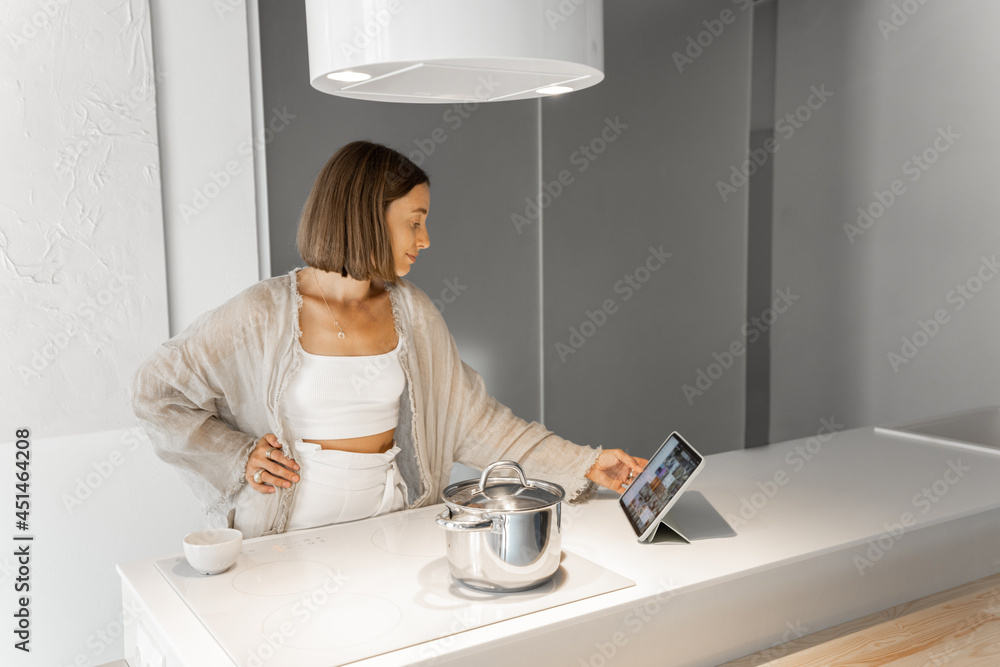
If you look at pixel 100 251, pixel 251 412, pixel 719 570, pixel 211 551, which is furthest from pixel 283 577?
pixel 100 251

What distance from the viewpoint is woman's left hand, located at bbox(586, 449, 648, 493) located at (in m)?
1.59

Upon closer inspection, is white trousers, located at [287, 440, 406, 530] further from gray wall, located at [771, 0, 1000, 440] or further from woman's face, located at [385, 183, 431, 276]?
gray wall, located at [771, 0, 1000, 440]

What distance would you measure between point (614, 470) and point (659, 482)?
0.76 feet

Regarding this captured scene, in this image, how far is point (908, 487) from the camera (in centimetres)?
162

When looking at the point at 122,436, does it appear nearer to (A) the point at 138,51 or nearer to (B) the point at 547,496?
(A) the point at 138,51

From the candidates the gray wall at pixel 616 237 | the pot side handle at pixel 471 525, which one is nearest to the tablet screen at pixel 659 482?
the pot side handle at pixel 471 525

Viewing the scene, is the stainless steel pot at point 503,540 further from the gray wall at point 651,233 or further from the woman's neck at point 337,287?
the gray wall at point 651,233

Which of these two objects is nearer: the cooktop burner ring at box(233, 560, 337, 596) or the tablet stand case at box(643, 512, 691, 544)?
the cooktop burner ring at box(233, 560, 337, 596)

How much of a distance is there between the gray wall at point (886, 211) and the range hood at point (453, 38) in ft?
6.44

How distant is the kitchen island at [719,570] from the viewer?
1.03m

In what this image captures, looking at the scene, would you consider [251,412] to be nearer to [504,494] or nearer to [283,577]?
[283,577]

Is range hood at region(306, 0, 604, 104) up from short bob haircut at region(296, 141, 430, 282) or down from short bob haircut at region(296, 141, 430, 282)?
up

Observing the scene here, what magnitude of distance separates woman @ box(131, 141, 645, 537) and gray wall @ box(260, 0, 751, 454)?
1.58 metres

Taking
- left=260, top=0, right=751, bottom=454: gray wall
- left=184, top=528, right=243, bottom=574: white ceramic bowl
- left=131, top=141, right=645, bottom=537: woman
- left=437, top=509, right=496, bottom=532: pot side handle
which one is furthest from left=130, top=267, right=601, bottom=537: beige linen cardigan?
left=260, top=0, right=751, bottom=454: gray wall
